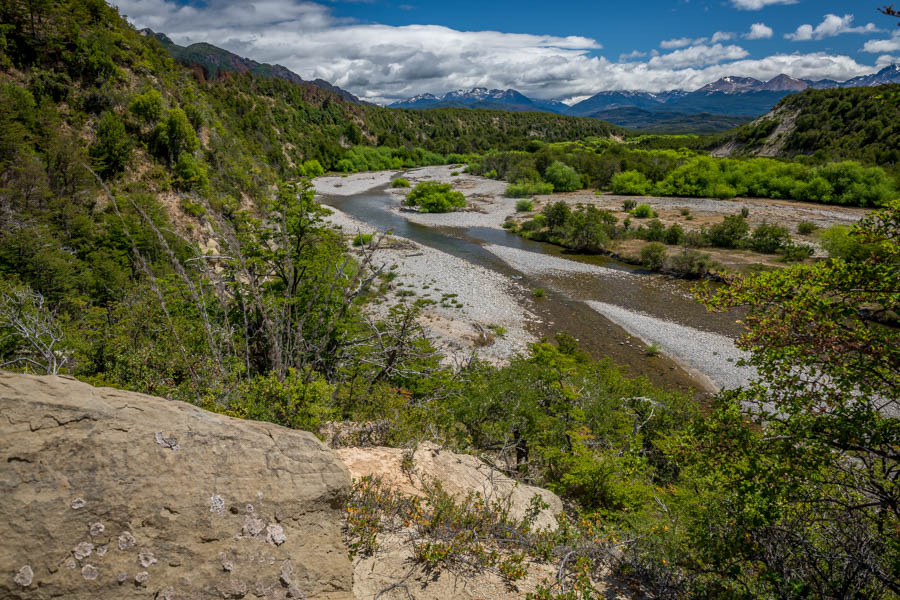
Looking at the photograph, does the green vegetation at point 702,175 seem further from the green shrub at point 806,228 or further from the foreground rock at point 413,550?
the foreground rock at point 413,550

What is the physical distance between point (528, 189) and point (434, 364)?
57.8 meters

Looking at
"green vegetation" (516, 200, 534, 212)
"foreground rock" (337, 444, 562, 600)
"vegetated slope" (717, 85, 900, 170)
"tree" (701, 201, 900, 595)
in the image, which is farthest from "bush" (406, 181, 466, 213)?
"tree" (701, 201, 900, 595)

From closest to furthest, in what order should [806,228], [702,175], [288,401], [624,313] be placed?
[288,401] < [624,313] < [806,228] < [702,175]

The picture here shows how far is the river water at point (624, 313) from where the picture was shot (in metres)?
19.1

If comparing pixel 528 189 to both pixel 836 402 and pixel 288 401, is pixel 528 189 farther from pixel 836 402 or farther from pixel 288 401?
pixel 288 401

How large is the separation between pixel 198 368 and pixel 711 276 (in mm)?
31366

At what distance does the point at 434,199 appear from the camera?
2071 inches

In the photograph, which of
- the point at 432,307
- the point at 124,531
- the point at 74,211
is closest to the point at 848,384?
the point at 124,531

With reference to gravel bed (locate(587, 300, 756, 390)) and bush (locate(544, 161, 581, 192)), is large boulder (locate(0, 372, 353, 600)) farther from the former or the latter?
bush (locate(544, 161, 581, 192))

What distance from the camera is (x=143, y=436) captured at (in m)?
2.55

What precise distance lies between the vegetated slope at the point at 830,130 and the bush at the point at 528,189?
118 feet

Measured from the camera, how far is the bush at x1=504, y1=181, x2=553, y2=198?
63.8 metres

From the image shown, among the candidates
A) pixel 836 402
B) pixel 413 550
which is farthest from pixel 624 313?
pixel 413 550

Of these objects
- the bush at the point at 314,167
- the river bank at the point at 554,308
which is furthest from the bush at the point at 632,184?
the bush at the point at 314,167
